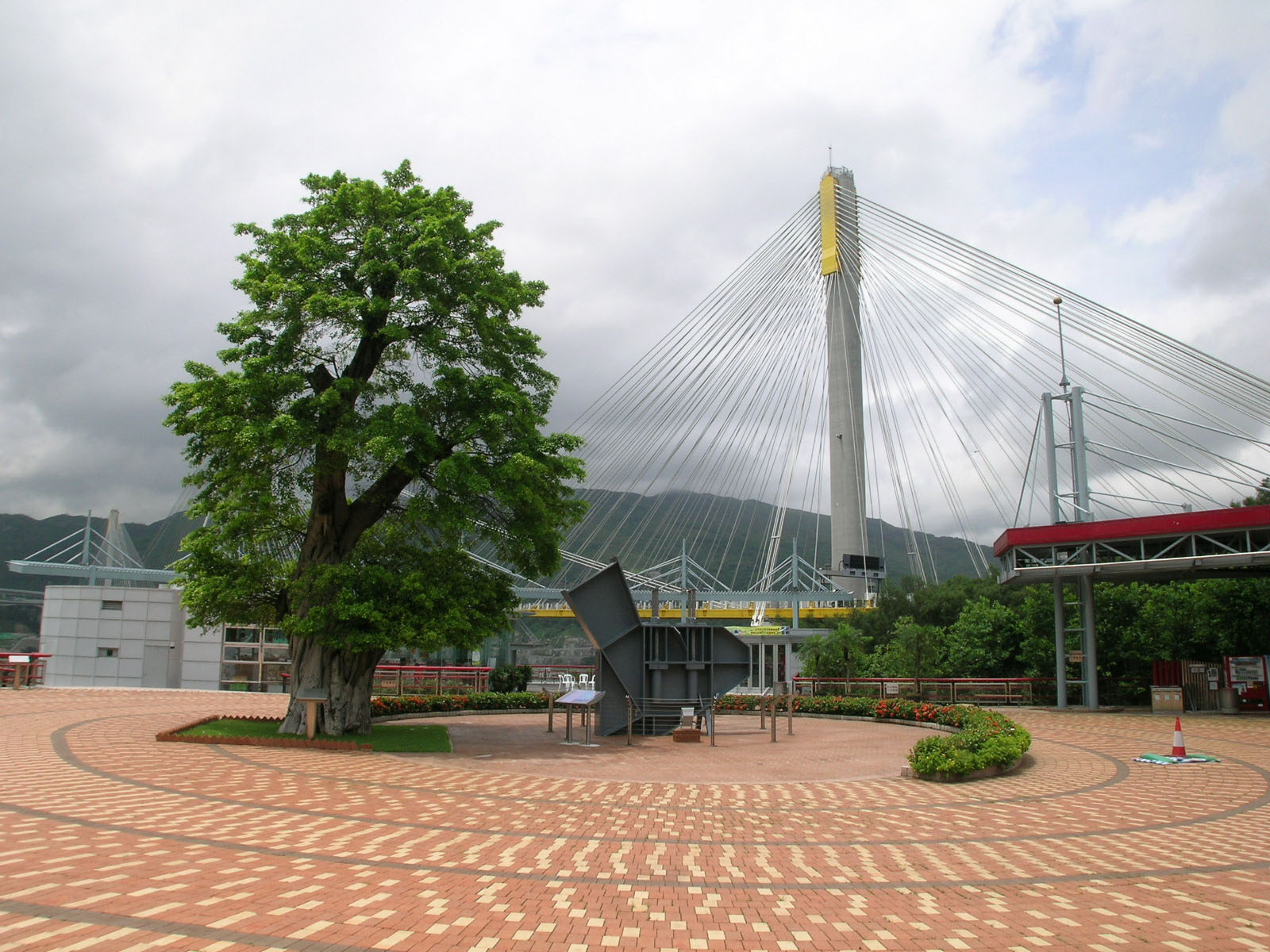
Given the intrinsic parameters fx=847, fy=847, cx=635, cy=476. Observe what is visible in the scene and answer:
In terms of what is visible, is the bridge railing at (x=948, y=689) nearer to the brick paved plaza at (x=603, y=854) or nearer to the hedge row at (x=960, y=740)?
the hedge row at (x=960, y=740)

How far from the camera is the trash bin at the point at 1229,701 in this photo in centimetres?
2147

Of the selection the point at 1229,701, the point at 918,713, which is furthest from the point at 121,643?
the point at 1229,701

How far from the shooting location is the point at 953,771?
11320mm

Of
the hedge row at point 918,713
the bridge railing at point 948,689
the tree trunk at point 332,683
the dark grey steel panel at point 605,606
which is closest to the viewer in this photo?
the hedge row at point 918,713

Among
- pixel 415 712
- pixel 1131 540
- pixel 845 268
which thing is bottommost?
pixel 415 712

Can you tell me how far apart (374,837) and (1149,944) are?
19.3ft

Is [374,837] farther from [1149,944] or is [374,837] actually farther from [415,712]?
[415,712]

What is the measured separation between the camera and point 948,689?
2369 centimetres

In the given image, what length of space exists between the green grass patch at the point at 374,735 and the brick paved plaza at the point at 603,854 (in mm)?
955

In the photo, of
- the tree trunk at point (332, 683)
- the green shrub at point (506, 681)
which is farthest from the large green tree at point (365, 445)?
the green shrub at point (506, 681)

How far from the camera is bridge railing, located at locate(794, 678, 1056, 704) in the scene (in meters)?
23.7

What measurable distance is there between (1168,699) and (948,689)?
5261 millimetres

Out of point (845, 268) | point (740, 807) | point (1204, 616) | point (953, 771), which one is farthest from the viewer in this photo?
point (845, 268)

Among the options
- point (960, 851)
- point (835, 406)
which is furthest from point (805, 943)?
point (835, 406)
